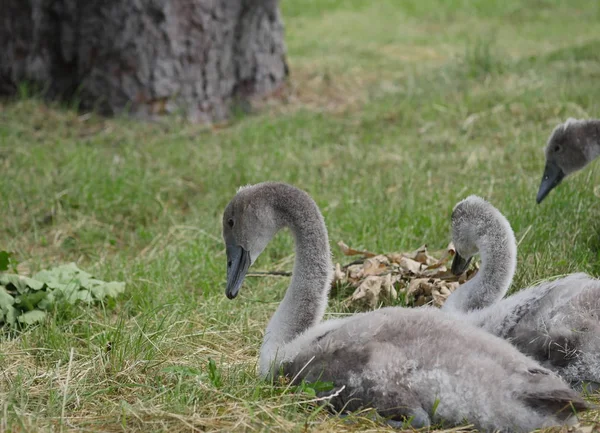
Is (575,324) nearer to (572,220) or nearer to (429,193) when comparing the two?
(572,220)

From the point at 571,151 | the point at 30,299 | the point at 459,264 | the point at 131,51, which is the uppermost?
the point at 131,51

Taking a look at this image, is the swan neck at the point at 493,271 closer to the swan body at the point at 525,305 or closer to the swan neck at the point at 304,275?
the swan body at the point at 525,305

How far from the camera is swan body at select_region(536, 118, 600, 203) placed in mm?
5980

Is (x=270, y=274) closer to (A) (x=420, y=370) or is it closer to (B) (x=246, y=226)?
(B) (x=246, y=226)

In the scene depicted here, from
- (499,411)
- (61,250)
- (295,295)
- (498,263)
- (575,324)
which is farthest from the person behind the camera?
(61,250)

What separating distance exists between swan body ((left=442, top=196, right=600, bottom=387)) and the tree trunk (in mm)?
4921

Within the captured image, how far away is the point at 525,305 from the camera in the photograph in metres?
3.94

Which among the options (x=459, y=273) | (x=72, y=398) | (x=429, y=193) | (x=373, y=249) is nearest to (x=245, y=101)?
(x=429, y=193)

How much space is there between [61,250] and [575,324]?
12.8 feet

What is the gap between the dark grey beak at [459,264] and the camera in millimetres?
4688

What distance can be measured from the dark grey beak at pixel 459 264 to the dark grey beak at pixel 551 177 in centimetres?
145

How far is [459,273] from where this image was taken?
15.7ft

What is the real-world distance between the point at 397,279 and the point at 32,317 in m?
2.03

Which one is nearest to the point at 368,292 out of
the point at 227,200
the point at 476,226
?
the point at 476,226
